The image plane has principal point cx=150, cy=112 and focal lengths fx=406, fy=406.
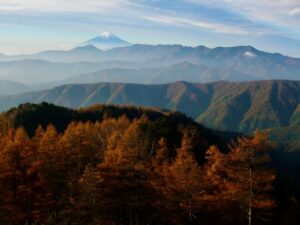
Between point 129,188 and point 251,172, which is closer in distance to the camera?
point 251,172

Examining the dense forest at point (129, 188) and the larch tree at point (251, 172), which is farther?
the dense forest at point (129, 188)

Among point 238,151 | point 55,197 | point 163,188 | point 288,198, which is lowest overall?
point 288,198

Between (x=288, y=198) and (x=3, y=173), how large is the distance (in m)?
52.6

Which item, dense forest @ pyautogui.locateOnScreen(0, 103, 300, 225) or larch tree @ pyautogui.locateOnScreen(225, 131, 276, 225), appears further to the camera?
dense forest @ pyautogui.locateOnScreen(0, 103, 300, 225)

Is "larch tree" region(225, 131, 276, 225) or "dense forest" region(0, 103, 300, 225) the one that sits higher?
"larch tree" region(225, 131, 276, 225)

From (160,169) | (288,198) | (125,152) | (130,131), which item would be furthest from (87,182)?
(288,198)

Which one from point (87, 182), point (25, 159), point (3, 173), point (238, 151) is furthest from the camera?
point (25, 159)

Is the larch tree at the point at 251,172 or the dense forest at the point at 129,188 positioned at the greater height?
the larch tree at the point at 251,172

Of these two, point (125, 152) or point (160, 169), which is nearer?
point (125, 152)

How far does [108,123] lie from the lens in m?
104

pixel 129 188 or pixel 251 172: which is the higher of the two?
pixel 251 172

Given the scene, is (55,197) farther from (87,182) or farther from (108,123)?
(108,123)

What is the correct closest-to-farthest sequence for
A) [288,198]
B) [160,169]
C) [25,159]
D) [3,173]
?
1. [3,173]
2. [25,159]
3. [160,169]
4. [288,198]

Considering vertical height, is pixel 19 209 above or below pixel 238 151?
below
